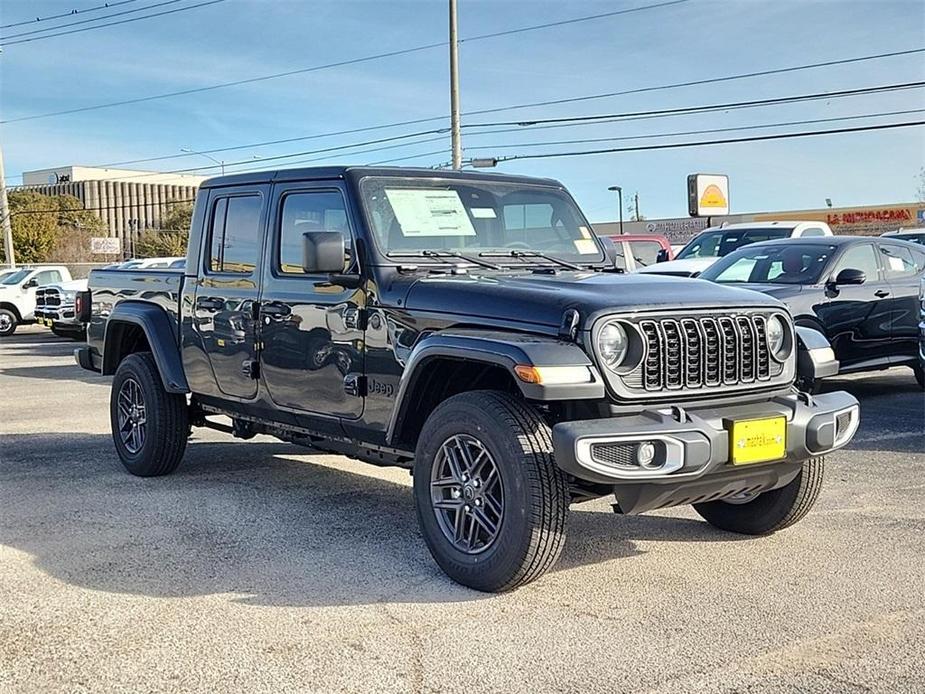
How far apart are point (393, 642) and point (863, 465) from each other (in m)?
4.50

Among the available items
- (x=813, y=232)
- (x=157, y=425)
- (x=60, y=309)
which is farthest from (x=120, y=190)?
(x=157, y=425)

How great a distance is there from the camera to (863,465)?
7.35 metres

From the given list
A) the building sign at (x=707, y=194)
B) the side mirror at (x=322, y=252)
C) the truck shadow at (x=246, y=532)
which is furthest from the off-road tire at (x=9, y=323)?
the building sign at (x=707, y=194)

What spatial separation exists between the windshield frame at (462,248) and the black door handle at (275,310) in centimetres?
77

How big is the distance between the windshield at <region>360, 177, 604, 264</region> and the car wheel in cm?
2203

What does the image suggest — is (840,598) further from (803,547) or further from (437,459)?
(437,459)

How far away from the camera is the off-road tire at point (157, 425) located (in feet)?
23.5

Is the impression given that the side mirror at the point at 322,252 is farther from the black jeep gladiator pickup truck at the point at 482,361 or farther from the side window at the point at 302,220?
the side window at the point at 302,220

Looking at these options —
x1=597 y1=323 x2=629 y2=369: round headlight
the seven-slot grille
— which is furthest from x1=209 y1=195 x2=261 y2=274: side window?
the seven-slot grille

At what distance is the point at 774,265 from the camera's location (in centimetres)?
1039

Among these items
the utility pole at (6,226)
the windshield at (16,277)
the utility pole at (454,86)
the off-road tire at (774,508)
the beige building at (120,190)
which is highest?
the beige building at (120,190)

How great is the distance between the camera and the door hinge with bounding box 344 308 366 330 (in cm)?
546

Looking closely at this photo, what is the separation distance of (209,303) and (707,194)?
3881cm

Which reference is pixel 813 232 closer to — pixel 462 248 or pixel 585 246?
pixel 585 246
